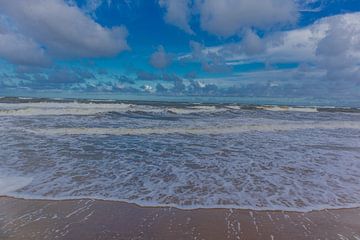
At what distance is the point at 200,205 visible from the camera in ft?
19.3

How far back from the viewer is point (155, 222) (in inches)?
198

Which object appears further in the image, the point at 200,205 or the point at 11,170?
the point at 11,170

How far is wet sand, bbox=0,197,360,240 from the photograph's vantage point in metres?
4.55

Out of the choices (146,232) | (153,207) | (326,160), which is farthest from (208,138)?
(146,232)

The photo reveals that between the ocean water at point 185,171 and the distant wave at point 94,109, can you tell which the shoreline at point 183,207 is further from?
the distant wave at point 94,109

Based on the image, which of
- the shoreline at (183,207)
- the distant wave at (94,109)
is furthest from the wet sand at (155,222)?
the distant wave at (94,109)

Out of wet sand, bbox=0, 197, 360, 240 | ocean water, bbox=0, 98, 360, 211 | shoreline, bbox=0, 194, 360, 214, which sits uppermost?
wet sand, bbox=0, 197, 360, 240

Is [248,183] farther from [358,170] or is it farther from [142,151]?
[142,151]

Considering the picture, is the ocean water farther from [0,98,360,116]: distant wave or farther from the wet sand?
[0,98,360,116]: distant wave

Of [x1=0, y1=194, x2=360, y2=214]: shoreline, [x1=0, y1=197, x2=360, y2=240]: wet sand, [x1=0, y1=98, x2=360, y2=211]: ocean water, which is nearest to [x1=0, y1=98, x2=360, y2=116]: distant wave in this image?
[x1=0, y1=98, x2=360, y2=211]: ocean water

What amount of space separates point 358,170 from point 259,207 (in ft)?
15.9

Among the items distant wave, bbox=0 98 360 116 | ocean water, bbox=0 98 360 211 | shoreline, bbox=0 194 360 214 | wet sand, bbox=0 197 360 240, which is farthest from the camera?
distant wave, bbox=0 98 360 116

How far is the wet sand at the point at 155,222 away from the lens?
4.55 m

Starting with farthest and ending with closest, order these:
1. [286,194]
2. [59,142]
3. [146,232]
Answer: [59,142], [286,194], [146,232]
